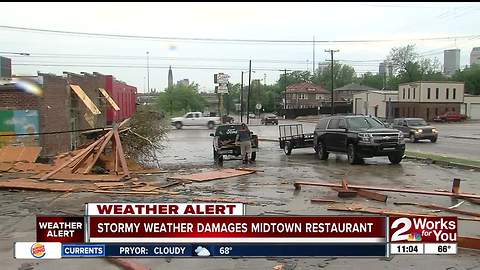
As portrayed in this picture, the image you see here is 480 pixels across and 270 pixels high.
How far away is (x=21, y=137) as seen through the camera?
2205cm

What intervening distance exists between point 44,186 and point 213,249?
1115cm

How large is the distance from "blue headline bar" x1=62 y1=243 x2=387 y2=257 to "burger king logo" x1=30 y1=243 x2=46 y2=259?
0.55 feet

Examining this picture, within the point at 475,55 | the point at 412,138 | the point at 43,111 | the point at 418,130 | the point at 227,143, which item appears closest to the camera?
the point at 227,143

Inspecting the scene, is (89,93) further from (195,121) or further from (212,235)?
(212,235)

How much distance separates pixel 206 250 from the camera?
3.82 meters

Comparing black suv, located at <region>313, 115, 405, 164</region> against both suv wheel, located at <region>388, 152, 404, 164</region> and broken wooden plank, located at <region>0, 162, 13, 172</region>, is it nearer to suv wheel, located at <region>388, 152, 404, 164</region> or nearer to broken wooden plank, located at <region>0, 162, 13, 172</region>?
suv wheel, located at <region>388, 152, 404, 164</region>

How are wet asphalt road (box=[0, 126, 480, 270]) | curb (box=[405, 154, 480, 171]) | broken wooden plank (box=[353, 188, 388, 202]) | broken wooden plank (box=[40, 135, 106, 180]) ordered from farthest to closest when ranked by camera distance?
curb (box=[405, 154, 480, 171])
broken wooden plank (box=[40, 135, 106, 180])
broken wooden plank (box=[353, 188, 388, 202])
wet asphalt road (box=[0, 126, 480, 270])

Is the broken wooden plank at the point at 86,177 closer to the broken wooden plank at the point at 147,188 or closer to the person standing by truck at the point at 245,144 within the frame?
the broken wooden plank at the point at 147,188

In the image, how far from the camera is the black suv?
19297 mm

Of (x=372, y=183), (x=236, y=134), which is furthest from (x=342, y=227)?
(x=236, y=134)

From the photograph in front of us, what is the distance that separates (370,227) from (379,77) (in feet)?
590

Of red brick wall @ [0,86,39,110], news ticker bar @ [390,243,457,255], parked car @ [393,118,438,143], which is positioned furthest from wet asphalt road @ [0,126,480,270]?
parked car @ [393,118,438,143]

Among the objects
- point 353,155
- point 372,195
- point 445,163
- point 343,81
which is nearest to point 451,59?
point 343,81

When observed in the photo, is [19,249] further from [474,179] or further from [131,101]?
[131,101]
